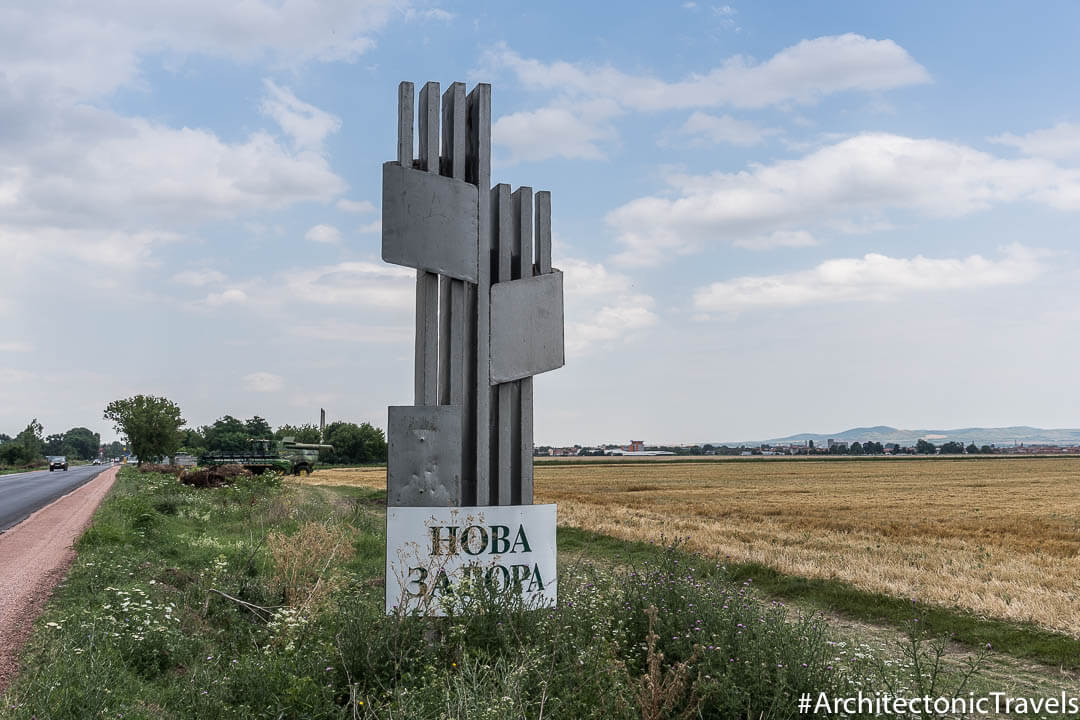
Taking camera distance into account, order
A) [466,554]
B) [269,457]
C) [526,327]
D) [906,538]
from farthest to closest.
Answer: [269,457]
[906,538]
[526,327]
[466,554]

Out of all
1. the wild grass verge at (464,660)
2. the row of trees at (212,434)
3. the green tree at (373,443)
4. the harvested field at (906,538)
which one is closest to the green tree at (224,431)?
the row of trees at (212,434)

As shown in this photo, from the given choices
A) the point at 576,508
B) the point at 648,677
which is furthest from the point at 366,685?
the point at 576,508

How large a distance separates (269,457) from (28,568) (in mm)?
46472

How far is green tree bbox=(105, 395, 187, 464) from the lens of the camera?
64.2 m

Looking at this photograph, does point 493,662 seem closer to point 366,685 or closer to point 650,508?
point 366,685

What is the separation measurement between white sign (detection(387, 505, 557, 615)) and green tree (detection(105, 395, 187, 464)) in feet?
213

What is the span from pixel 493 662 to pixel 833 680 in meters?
2.15

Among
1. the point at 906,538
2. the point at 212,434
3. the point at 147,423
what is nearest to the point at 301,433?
the point at 212,434

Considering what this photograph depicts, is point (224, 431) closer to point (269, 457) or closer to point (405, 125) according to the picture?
point (269, 457)

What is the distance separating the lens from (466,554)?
614 cm

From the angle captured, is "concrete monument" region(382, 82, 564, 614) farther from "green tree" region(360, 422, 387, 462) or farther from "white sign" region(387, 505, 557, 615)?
"green tree" region(360, 422, 387, 462)

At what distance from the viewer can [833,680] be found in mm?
5219

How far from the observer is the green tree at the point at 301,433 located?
428ft

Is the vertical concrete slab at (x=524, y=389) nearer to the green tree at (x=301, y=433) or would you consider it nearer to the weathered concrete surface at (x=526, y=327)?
the weathered concrete surface at (x=526, y=327)
